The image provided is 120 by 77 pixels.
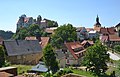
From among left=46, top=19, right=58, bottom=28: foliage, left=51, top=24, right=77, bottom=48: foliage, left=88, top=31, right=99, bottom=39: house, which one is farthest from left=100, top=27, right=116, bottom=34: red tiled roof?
left=46, top=19, right=58, bottom=28: foliage

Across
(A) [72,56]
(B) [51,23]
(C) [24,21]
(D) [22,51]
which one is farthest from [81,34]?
(D) [22,51]

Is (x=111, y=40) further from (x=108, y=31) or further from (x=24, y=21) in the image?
(x=24, y=21)

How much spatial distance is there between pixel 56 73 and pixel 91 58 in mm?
8657

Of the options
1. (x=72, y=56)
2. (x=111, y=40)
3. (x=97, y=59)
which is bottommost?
(x=72, y=56)

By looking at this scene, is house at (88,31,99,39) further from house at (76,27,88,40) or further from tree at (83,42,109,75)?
tree at (83,42,109,75)

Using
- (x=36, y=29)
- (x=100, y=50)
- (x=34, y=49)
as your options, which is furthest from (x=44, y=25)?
(x=100, y=50)

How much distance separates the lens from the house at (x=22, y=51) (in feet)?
200

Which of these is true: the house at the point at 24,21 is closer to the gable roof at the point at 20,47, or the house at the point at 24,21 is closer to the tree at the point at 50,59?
the gable roof at the point at 20,47

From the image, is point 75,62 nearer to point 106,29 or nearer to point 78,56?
point 78,56

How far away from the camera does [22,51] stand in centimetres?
6406

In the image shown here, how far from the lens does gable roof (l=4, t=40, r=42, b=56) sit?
60781mm

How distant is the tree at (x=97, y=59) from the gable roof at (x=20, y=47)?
17.4 meters

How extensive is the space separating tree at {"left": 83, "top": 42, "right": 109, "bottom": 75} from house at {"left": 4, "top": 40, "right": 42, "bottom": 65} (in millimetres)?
15944

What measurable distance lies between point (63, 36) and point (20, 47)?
27.9 metres
